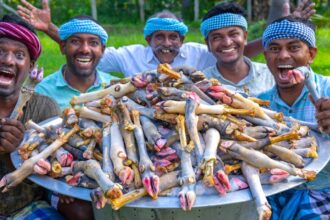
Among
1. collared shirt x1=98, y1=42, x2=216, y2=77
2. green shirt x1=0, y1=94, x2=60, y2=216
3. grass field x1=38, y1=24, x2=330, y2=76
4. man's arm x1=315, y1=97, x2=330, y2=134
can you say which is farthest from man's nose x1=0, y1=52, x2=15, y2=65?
grass field x1=38, y1=24, x2=330, y2=76

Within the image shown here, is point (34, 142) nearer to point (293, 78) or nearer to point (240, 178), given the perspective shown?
point (240, 178)

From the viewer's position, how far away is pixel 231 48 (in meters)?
4.61

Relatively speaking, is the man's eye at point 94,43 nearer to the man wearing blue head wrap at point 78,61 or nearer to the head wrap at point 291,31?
the man wearing blue head wrap at point 78,61

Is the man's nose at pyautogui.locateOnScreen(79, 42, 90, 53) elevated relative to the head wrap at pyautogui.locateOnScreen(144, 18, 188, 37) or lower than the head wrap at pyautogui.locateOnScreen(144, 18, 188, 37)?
lower

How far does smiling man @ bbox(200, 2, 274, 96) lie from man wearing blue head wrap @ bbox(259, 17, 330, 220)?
56cm

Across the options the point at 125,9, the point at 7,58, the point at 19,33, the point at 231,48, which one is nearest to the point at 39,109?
the point at 7,58

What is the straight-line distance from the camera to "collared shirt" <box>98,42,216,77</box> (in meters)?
5.25

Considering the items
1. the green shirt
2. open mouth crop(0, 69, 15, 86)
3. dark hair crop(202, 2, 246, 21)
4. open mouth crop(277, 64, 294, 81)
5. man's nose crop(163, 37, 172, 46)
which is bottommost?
the green shirt

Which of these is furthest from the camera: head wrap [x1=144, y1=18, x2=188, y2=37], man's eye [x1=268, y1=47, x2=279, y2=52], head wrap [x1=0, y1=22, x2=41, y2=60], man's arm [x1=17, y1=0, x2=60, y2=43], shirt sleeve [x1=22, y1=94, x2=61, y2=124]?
man's arm [x1=17, y1=0, x2=60, y2=43]

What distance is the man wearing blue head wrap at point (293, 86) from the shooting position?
3.56 metres

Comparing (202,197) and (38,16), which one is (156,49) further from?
(202,197)

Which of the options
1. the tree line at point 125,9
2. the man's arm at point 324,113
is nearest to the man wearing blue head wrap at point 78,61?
the man's arm at point 324,113

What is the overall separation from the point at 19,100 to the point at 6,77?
17 centimetres

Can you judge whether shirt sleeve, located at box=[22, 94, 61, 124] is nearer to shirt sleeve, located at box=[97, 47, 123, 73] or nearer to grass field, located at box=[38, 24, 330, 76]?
shirt sleeve, located at box=[97, 47, 123, 73]
